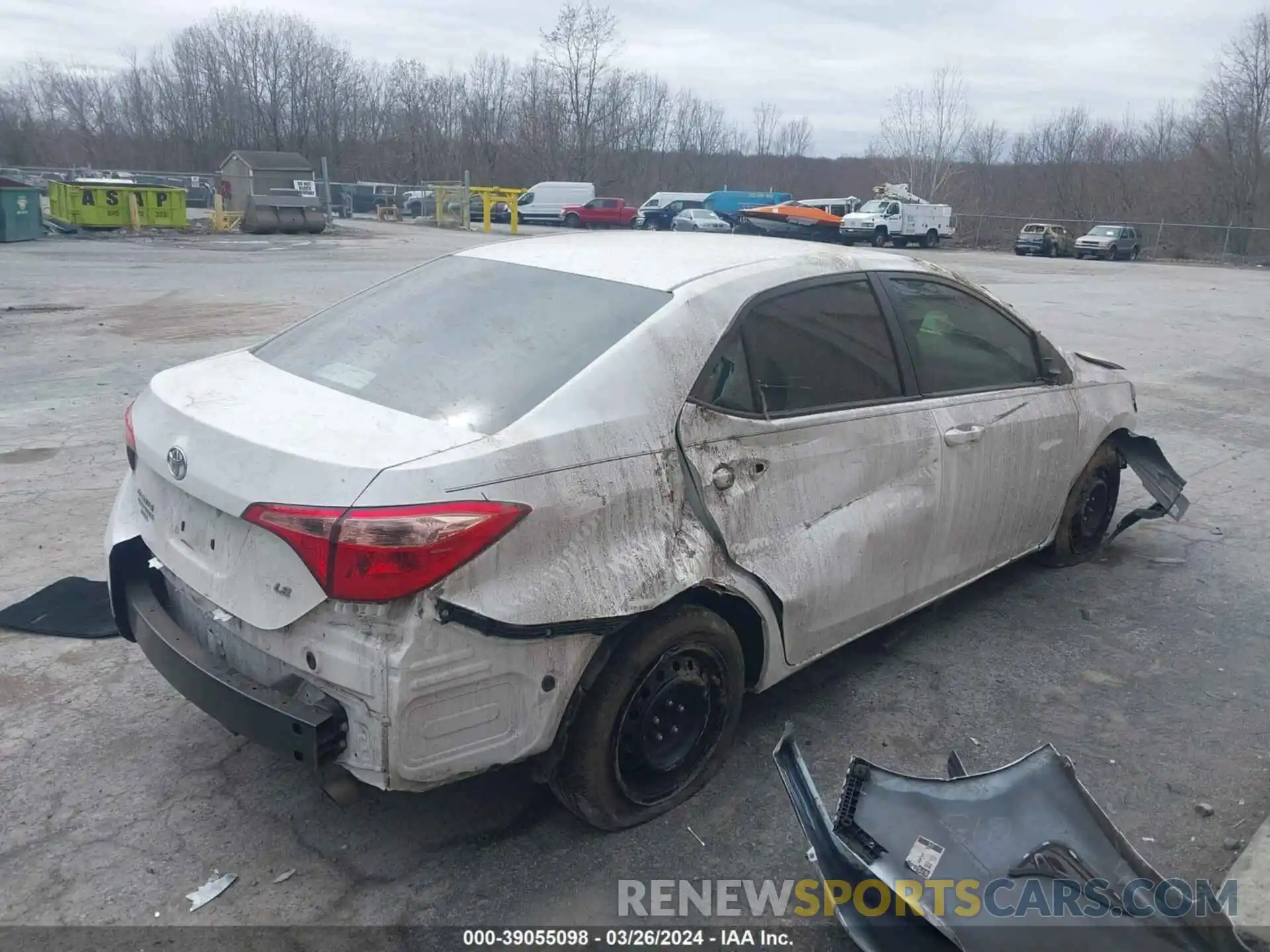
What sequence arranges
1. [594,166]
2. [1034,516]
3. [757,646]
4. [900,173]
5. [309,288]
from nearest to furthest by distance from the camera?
[757,646] < [1034,516] < [309,288] < [900,173] < [594,166]

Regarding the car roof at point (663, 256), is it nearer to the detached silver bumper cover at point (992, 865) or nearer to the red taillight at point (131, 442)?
the red taillight at point (131, 442)

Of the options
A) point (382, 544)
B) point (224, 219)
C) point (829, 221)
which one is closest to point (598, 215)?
point (829, 221)

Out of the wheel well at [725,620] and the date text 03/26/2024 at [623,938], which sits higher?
the wheel well at [725,620]

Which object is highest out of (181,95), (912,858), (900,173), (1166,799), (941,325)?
(181,95)

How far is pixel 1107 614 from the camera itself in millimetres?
4688

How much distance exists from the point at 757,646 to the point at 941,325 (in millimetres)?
1685

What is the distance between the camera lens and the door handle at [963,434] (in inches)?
148

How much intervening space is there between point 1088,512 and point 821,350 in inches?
102

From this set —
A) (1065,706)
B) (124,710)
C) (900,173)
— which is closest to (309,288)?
(124,710)

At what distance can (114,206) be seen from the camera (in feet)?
98.1

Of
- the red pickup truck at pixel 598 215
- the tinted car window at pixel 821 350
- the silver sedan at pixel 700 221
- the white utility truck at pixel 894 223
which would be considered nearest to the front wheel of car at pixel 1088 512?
the tinted car window at pixel 821 350

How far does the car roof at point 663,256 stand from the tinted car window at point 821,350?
0.15m

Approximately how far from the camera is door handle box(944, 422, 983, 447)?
3750 mm

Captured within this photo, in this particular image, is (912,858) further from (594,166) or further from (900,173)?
(594,166)
